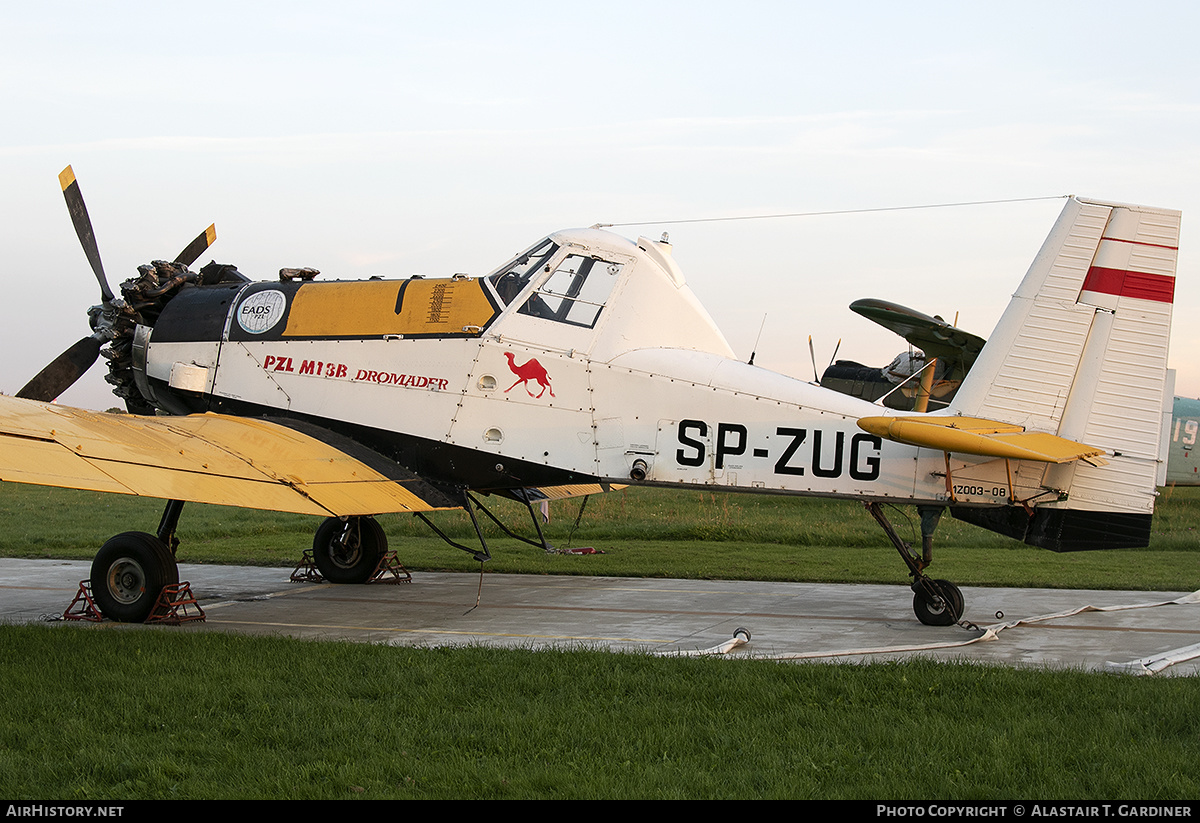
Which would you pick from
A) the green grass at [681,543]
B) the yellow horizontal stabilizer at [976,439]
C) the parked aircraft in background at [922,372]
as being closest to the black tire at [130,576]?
the green grass at [681,543]

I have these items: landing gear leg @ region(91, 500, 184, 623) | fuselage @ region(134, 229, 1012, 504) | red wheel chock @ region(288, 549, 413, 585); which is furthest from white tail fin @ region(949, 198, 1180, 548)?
landing gear leg @ region(91, 500, 184, 623)

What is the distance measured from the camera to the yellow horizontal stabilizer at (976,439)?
29.2 feet

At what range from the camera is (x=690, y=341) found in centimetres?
1141

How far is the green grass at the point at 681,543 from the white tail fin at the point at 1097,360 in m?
2.13

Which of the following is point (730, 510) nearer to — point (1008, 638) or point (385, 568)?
point (385, 568)

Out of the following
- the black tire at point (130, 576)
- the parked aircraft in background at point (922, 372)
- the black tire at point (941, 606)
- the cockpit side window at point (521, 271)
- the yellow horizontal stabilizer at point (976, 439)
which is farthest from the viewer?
the parked aircraft in background at point (922, 372)

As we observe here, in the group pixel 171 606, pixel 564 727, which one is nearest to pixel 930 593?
pixel 564 727

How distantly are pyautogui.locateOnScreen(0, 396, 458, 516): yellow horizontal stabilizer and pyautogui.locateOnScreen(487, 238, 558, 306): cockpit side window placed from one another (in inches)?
91.9

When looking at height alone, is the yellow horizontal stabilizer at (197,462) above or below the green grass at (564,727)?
above

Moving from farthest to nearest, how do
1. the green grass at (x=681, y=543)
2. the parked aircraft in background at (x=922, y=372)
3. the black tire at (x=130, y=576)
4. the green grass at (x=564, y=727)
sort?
the parked aircraft in background at (x=922, y=372) → the green grass at (x=681, y=543) → the black tire at (x=130, y=576) → the green grass at (x=564, y=727)

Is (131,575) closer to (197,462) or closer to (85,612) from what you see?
(85,612)

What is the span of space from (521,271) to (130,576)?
5.19 metres

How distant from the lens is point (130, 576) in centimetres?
1041

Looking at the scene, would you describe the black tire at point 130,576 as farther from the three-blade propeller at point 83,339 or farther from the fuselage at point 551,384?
the three-blade propeller at point 83,339
